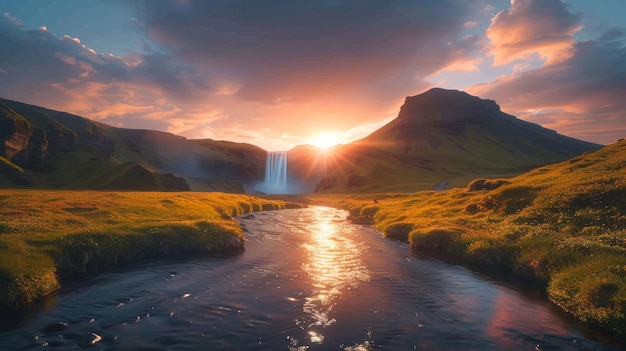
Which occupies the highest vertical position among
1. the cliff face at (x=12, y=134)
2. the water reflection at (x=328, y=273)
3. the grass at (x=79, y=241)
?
the cliff face at (x=12, y=134)

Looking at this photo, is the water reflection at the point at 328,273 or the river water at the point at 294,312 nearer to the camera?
the river water at the point at 294,312

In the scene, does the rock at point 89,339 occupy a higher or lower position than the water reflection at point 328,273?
lower

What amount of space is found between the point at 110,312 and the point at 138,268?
29.0 ft

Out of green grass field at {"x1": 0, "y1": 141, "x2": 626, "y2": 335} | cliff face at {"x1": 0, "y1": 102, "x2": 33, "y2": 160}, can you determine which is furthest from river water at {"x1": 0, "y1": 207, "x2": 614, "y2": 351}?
cliff face at {"x1": 0, "y1": 102, "x2": 33, "y2": 160}

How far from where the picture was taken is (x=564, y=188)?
35688mm

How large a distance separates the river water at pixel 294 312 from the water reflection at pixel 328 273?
103 millimetres

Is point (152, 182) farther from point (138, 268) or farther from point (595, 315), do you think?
point (595, 315)

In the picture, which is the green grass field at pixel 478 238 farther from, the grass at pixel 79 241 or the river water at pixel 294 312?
the river water at pixel 294 312

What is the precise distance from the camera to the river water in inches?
576

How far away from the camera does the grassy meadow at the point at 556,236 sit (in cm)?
1755

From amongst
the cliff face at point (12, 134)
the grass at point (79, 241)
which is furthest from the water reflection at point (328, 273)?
the cliff face at point (12, 134)

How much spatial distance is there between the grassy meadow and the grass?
22142mm

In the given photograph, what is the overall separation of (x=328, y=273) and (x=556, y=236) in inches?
694

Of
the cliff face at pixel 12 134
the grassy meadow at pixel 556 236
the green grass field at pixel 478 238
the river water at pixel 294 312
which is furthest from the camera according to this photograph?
the cliff face at pixel 12 134
